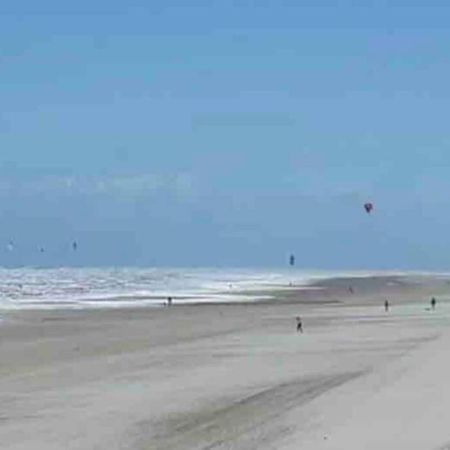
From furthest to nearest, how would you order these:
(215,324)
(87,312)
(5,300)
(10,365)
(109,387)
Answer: (5,300) → (87,312) → (215,324) → (10,365) → (109,387)

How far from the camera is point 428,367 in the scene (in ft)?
90.1

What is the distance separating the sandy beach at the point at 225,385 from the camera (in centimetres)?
1828

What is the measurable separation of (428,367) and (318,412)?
7650mm

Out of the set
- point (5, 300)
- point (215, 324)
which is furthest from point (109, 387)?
point (5, 300)

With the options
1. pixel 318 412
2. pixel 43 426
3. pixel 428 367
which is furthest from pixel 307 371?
pixel 43 426

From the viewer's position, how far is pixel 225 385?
25641 mm

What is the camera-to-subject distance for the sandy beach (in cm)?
1828

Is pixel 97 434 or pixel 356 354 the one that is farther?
pixel 356 354

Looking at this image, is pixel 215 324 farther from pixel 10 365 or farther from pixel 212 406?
pixel 212 406

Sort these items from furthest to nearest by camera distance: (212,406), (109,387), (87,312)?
(87,312) < (109,387) < (212,406)

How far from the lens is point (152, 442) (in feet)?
59.4

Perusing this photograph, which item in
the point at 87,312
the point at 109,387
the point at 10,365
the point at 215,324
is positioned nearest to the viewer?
the point at 109,387

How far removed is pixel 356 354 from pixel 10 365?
916cm

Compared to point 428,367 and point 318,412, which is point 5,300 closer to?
point 428,367
